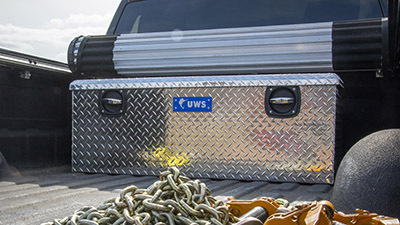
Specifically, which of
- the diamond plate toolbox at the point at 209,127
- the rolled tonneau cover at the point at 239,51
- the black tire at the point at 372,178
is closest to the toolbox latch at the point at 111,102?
the diamond plate toolbox at the point at 209,127

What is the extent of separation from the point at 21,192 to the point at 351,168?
1.68 meters

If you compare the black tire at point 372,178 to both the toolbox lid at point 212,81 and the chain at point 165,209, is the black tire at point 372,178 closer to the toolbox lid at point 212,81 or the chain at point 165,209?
the chain at point 165,209

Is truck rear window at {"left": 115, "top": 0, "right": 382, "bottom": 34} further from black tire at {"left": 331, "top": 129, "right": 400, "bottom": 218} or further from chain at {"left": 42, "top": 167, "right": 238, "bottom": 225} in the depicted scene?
chain at {"left": 42, "top": 167, "right": 238, "bottom": 225}

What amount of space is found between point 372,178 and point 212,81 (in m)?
1.41

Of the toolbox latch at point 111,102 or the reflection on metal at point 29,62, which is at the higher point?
the reflection on metal at point 29,62

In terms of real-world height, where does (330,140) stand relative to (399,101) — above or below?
below

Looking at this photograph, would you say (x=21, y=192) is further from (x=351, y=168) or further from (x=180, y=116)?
(x=351, y=168)

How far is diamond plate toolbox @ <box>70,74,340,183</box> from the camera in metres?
2.90

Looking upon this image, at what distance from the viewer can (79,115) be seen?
3.46m

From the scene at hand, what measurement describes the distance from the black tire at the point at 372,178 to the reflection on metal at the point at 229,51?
1093 mm

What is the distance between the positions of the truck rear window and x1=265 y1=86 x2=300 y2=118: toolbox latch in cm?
78

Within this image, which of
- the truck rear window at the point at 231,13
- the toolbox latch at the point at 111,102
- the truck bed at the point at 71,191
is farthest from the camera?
the truck rear window at the point at 231,13

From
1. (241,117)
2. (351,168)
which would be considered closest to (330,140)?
(241,117)

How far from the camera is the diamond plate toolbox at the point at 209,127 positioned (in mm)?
2900
